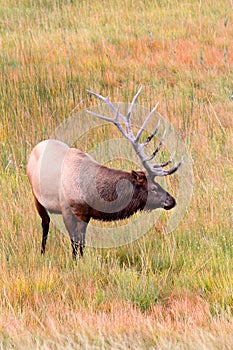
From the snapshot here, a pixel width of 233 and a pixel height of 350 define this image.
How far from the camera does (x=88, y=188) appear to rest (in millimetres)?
4086

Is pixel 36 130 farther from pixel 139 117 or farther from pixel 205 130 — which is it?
pixel 205 130

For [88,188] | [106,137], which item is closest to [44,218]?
[88,188]

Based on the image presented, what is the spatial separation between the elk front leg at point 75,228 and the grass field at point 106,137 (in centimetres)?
7

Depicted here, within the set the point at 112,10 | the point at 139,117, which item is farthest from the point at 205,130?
the point at 112,10

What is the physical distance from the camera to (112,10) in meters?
10.9

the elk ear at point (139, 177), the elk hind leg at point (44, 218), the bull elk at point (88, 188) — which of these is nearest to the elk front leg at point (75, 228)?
the bull elk at point (88, 188)

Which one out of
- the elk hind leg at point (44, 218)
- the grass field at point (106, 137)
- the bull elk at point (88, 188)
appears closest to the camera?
the grass field at point (106, 137)

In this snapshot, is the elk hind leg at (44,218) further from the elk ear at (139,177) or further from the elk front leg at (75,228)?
the elk ear at (139,177)

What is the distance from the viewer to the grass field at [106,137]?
3.21 metres

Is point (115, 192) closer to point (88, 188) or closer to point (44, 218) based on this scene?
point (88, 188)

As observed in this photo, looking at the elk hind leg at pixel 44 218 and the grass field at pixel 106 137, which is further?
the elk hind leg at pixel 44 218

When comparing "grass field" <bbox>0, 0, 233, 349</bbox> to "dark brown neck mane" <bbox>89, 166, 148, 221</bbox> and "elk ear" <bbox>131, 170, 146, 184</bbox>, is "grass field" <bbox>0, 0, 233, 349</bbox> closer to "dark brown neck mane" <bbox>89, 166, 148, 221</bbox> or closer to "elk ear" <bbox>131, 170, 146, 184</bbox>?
"dark brown neck mane" <bbox>89, 166, 148, 221</bbox>

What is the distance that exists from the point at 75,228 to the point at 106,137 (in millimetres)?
2285

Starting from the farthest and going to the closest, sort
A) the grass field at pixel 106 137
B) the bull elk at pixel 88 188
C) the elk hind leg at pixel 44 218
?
the elk hind leg at pixel 44 218 < the bull elk at pixel 88 188 < the grass field at pixel 106 137
